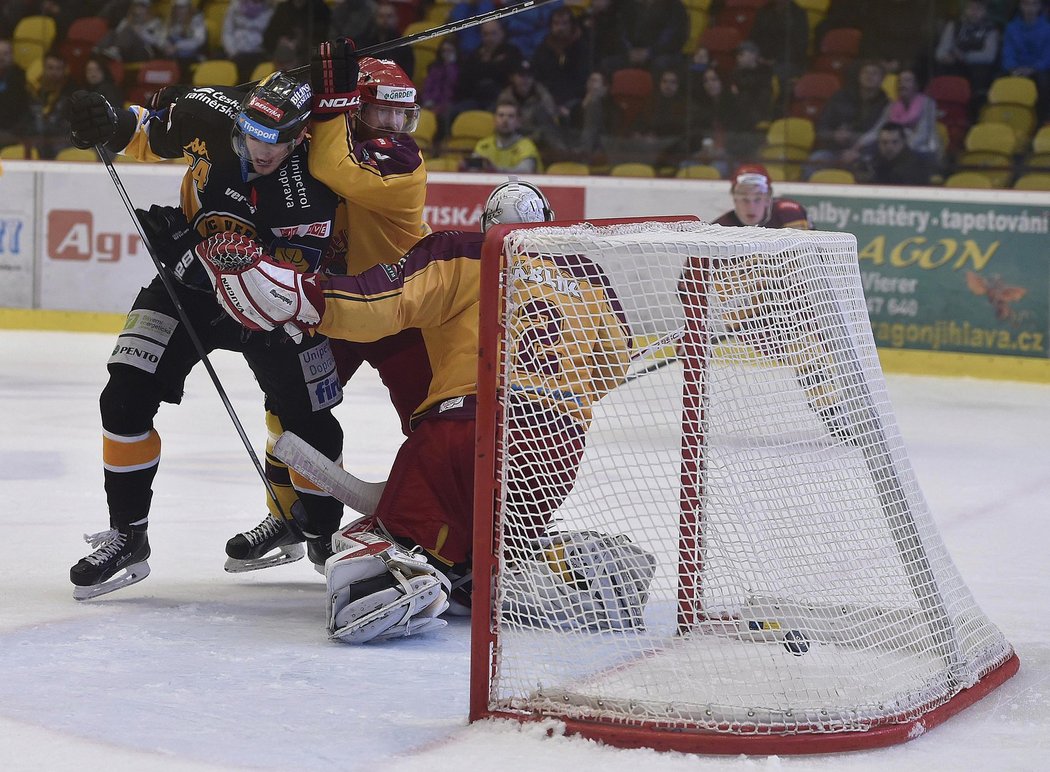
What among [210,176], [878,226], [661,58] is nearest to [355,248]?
[210,176]

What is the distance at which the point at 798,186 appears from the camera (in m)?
7.76

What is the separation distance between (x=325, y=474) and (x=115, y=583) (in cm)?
48

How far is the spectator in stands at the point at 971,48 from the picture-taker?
8094 millimetres

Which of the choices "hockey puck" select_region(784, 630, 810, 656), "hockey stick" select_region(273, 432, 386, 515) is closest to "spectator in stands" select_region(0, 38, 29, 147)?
"hockey stick" select_region(273, 432, 386, 515)

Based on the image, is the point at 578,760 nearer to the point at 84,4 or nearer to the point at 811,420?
the point at 811,420

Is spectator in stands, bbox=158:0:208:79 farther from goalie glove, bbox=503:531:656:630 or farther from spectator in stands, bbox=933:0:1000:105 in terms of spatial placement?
goalie glove, bbox=503:531:656:630

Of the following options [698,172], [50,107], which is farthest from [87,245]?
[698,172]

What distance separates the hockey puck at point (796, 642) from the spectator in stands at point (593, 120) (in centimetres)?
626

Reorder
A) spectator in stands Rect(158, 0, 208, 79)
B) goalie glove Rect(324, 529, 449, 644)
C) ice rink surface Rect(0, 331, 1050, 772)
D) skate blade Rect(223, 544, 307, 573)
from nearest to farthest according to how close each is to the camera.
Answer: ice rink surface Rect(0, 331, 1050, 772)
goalie glove Rect(324, 529, 449, 644)
skate blade Rect(223, 544, 307, 573)
spectator in stands Rect(158, 0, 208, 79)

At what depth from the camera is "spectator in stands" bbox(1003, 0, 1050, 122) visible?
807cm

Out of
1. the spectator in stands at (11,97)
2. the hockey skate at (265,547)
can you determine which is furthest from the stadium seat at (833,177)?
the hockey skate at (265,547)

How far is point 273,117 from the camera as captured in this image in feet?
8.95

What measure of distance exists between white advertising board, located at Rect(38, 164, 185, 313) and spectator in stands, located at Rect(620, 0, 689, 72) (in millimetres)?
2691

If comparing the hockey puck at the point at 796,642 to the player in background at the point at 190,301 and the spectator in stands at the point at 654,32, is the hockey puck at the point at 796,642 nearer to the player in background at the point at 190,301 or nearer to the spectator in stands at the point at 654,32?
the player in background at the point at 190,301
